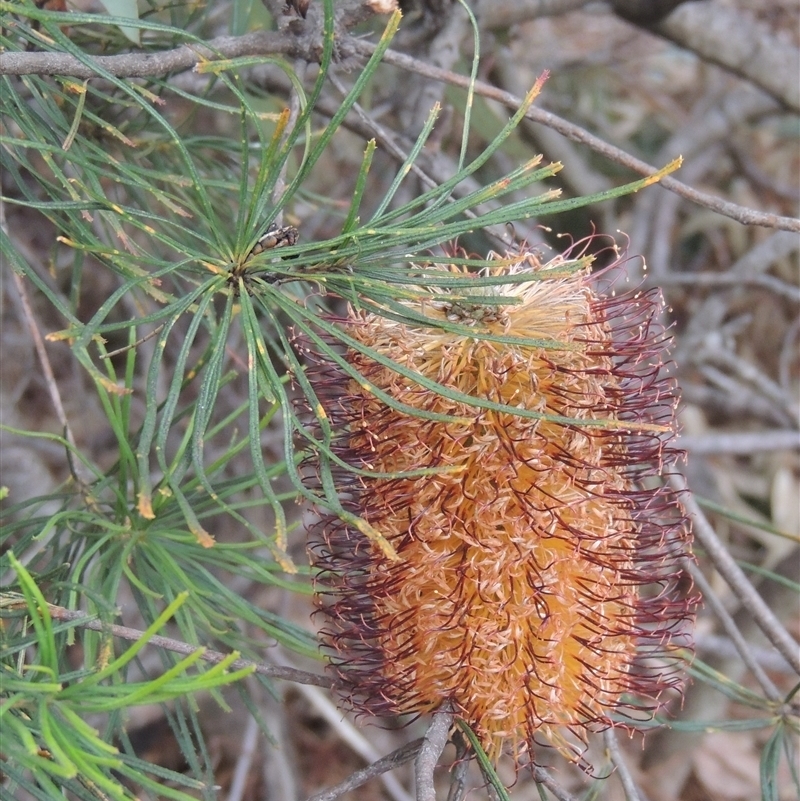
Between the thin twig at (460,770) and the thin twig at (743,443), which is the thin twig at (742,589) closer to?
the thin twig at (460,770)

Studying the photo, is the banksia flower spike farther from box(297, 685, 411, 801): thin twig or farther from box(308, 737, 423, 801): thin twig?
box(297, 685, 411, 801): thin twig

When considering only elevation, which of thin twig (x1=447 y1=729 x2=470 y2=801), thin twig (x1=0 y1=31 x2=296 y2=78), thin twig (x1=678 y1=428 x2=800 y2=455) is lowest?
thin twig (x1=678 y1=428 x2=800 y2=455)

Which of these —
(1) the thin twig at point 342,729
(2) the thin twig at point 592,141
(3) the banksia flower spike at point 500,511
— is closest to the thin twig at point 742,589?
(3) the banksia flower spike at point 500,511

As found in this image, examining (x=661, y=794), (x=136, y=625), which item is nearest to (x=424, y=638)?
(x=136, y=625)

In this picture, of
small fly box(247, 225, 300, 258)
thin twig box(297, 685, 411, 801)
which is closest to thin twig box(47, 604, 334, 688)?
small fly box(247, 225, 300, 258)

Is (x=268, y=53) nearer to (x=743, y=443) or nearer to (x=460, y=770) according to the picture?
(x=460, y=770)

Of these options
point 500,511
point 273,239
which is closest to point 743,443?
point 500,511

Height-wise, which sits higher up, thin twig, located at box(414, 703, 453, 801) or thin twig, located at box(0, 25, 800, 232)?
thin twig, located at box(0, 25, 800, 232)
